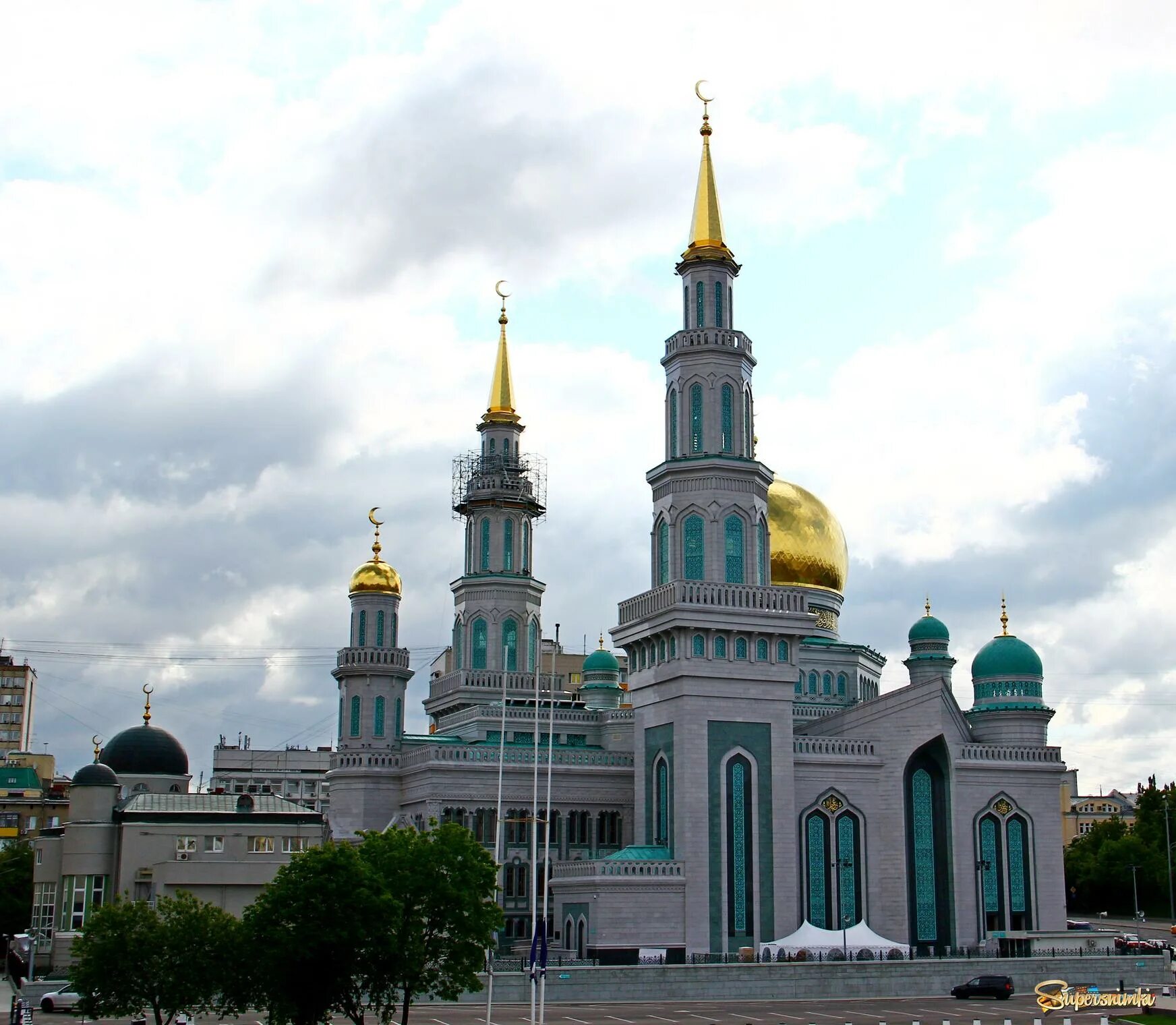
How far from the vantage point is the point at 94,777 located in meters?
72.9

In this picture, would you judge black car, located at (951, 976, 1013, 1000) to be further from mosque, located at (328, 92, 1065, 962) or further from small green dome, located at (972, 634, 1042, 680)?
small green dome, located at (972, 634, 1042, 680)

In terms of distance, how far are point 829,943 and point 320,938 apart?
99.0 feet

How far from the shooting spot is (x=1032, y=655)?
80.1 meters

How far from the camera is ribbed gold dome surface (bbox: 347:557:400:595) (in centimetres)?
8231

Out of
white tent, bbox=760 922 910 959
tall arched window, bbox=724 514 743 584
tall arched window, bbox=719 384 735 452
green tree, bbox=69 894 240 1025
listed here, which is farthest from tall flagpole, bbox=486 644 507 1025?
tall arched window, bbox=719 384 735 452

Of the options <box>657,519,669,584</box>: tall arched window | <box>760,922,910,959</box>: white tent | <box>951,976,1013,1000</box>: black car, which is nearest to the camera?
<box>951,976,1013,1000</box>: black car

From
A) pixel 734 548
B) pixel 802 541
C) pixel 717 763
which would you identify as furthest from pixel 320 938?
pixel 802 541

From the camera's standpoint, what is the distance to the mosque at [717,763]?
2657 inches

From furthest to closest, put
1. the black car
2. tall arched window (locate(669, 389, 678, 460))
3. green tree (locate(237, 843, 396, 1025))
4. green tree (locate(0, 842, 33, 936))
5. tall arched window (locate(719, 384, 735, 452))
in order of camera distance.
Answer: green tree (locate(0, 842, 33, 936)) < tall arched window (locate(669, 389, 678, 460)) < tall arched window (locate(719, 384, 735, 452)) < the black car < green tree (locate(237, 843, 396, 1025))

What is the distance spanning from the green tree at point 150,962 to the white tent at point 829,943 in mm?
27559

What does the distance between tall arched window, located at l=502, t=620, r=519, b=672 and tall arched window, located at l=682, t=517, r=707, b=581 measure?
55.7 feet

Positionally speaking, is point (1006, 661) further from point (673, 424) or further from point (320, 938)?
point (320, 938)

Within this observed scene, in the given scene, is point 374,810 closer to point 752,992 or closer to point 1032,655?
point 752,992

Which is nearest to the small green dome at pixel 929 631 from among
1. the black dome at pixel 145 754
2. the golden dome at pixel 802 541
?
the golden dome at pixel 802 541
